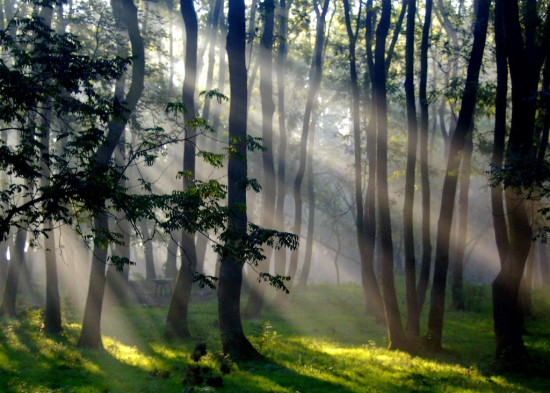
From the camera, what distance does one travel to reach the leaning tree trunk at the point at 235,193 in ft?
52.3

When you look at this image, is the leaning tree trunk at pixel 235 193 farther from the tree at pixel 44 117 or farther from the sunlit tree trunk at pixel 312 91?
the sunlit tree trunk at pixel 312 91

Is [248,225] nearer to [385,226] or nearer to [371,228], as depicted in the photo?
[385,226]

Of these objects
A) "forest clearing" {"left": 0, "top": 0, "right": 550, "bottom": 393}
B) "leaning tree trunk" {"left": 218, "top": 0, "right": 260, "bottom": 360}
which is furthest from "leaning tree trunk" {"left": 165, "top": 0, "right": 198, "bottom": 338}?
"leaning tree trunk" {"left": 218, "top": 0, "right": 260, "bottom": 360}

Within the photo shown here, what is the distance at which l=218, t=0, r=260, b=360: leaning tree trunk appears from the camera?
52.3 ft

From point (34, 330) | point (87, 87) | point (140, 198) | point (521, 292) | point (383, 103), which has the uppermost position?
point (383, 103)

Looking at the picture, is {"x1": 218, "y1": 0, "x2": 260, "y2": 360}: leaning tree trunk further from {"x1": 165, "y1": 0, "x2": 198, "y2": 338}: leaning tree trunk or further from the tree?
the tree

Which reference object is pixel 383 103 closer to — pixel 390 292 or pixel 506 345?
pixel 390 292

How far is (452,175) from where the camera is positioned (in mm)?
17000

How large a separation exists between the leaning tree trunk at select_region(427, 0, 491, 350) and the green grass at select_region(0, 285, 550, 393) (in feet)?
3.84

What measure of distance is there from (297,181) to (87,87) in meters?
21.8

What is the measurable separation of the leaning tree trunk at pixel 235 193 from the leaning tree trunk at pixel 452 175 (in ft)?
17.8

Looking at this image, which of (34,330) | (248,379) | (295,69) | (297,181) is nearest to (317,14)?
(297,181)

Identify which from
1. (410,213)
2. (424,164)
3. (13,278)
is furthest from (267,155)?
(13,278)

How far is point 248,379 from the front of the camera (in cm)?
1348
